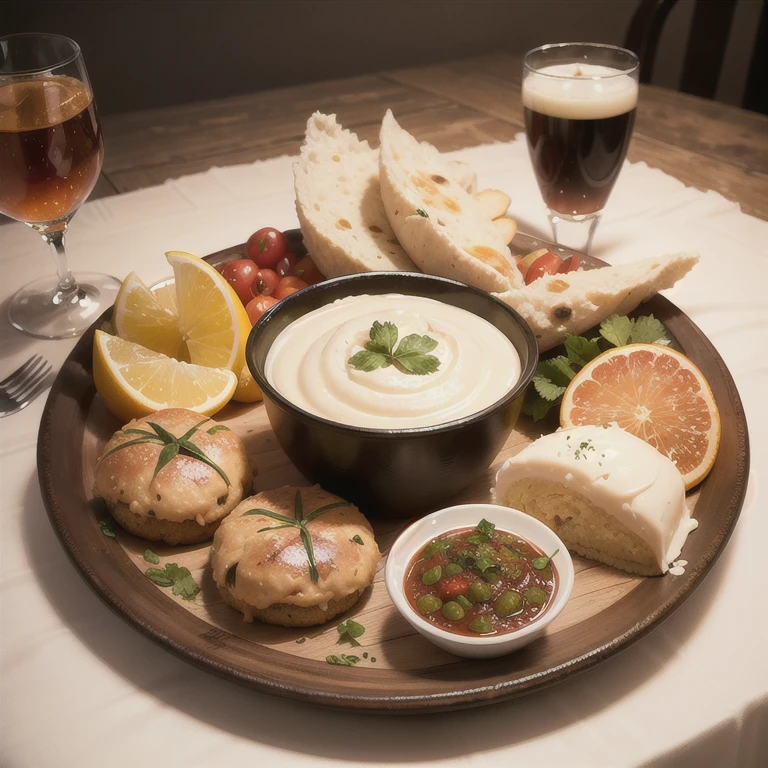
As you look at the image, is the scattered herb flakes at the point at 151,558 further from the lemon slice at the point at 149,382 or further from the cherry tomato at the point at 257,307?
the cherry tomato at the point at 257,307

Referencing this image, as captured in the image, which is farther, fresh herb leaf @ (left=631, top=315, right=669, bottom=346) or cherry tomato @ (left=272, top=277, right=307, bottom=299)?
cherry tomato @ (left=272, top=277, right=307, bottom=299)

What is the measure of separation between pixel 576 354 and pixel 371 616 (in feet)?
3.49

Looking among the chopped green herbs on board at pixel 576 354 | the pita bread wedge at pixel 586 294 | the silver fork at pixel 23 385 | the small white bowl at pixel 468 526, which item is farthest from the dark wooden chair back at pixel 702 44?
the small white bowl at pixel 468 526

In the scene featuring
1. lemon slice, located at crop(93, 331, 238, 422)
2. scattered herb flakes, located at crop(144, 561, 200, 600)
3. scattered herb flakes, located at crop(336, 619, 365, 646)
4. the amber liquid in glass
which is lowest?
scattered herb flakes, located at crop(144, 561, 200, 600)

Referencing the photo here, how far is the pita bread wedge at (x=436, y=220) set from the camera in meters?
2.67

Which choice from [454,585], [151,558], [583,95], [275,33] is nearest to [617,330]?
[583,95]

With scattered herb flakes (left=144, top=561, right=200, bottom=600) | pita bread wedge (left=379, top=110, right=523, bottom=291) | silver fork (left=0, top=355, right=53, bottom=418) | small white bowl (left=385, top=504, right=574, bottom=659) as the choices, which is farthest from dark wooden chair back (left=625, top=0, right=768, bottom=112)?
scattered herb flakes (left=144, top=561, right=200, bottom=600)

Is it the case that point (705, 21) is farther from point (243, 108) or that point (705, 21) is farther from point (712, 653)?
point (712, 653)

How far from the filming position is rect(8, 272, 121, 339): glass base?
304cm

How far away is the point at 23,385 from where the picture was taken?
2703mm

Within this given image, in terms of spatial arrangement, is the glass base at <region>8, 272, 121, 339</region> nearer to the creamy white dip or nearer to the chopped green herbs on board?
the creamy white dip

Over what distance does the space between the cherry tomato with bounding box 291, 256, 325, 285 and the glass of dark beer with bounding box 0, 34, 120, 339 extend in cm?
73

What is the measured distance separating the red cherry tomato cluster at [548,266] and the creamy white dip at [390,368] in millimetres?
552

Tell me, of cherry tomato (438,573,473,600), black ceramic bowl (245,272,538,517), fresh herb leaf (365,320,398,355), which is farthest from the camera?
fresh herb leaf (365,320,398,355)
